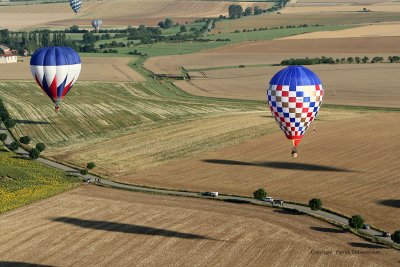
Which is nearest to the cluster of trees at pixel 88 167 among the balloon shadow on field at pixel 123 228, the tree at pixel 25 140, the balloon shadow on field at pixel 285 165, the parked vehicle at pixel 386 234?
the balloon shadow on field at pixel 285 165

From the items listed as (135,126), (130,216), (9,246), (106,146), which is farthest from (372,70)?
(9,246)

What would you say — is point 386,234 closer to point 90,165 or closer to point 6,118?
point 90,165

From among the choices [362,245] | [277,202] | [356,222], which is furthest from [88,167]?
[362,245]

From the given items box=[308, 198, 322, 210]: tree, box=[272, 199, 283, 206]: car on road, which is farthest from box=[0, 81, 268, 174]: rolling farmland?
box=[308, 198, 322, 210]: tree

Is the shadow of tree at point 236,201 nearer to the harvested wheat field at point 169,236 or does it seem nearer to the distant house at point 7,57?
the harvested wheat field at point 169,236

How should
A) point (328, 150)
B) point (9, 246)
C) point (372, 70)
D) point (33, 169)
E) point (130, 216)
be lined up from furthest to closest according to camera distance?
point (372, 70)
point (328, 150)
point (33, 169)
point (130, 216)
point (9, 246)

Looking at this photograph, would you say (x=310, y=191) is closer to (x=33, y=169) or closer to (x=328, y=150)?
(x=328, y=150)
